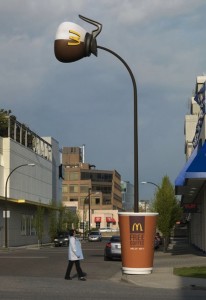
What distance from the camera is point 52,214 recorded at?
257ft

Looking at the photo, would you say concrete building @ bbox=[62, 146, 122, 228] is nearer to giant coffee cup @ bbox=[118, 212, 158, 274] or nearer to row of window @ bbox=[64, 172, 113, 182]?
row of window @ bbox=[64, 172, 113, 182]

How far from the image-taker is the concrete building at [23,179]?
208 feet

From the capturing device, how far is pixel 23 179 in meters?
70.0

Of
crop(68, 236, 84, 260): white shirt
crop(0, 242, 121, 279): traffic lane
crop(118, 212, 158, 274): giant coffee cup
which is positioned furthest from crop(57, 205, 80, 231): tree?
crop(68, 236, 84, 260): white shirt

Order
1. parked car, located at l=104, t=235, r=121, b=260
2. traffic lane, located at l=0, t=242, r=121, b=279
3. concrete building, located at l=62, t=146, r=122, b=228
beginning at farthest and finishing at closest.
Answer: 1. concrete building, located at l=62, t=146, r=122, b=228
2. parked car, located at l=104, t=235, r=121, b=260
3. traffic lane, located at l=0, t=242, r=121, b=279

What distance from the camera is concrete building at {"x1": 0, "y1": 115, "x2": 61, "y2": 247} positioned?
63.5 metres

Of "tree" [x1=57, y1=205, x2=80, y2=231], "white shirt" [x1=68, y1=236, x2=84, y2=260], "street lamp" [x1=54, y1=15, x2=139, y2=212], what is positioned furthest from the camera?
"tree" [x1=57, y1=205, x2=80, y2=231]

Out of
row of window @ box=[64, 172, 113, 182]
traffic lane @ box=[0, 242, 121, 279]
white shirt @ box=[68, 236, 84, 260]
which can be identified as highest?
row of window @ box=[64, 172, 113, 182]

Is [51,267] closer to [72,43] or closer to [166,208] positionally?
[72,43]

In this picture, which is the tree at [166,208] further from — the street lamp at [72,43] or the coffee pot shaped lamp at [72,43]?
the coffee pot shaped lamp at [72,43]

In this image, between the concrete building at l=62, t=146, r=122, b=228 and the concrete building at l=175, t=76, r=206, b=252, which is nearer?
the concrete building at l=175, t=76, r=206, b=252

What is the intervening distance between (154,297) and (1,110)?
76439mm

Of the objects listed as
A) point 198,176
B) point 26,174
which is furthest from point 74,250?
point 26,174

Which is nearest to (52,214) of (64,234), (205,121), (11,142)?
(64,234)
